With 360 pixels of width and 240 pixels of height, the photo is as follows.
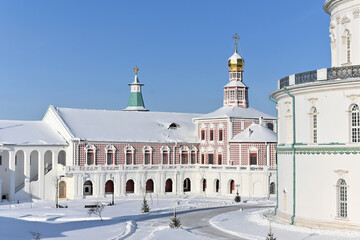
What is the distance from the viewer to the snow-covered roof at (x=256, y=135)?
6038 cm

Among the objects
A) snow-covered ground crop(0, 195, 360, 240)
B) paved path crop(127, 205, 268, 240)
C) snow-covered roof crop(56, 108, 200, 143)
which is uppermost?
snow-covered roof crop(56, 108, 200, 143)

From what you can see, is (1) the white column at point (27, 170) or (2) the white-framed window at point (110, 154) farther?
(2) the white-framed window at point (110, 154)

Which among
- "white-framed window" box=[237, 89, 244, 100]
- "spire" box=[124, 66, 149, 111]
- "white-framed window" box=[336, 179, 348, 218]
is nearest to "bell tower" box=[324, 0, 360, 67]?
"white-framed window" box=[336, 179, 348, 218]

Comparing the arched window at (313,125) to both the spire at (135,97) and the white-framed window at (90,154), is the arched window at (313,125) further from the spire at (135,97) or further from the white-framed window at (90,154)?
the spire at (135,97)

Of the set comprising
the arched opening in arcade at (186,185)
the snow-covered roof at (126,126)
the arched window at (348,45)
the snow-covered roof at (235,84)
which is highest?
the snow-covered roof at (235,84)

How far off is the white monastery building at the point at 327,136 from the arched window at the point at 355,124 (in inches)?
2.0

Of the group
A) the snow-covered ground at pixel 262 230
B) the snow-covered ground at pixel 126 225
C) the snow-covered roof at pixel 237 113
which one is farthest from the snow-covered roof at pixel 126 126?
the snow-covered ground at pixel 262 230

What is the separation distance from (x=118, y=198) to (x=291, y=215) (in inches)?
1025

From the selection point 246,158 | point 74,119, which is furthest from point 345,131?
point 74,119

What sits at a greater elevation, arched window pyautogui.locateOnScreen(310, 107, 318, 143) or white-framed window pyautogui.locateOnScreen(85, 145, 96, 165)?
arched window pyautogui.locateOnScreen(310, 107, 318, 143)

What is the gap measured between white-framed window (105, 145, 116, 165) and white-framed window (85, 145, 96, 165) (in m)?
1.51

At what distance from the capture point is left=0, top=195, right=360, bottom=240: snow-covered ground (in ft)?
101

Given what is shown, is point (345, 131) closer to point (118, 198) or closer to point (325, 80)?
point (325, 80)

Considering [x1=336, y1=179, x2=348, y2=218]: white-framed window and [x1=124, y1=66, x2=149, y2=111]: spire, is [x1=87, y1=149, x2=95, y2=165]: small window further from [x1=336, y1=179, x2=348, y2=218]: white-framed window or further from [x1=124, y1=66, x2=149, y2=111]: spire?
[x1=336, y1=179, x2=348, y2=218]: white-framed window
